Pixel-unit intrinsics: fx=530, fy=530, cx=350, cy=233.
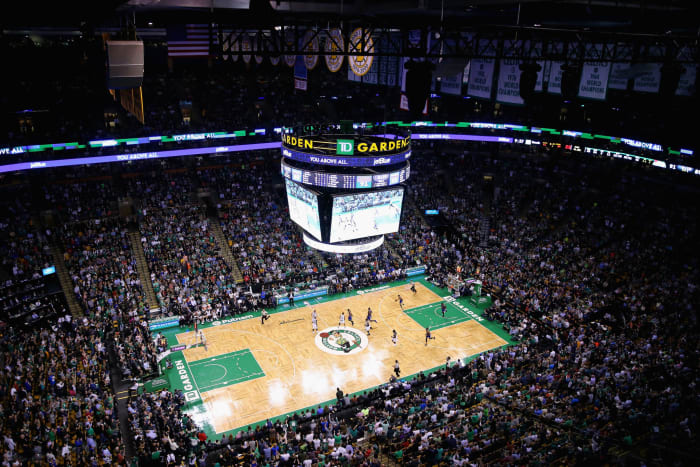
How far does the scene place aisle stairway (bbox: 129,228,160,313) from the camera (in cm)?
2712

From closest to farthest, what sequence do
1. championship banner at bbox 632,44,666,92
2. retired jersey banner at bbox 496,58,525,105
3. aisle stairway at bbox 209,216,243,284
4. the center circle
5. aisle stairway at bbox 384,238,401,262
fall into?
the center circle → championship banner at bbox 632,44,666,92 → retired jersey banner at bbox 496,58,525,105 → aisle stairway at bbox 209,216,243,284 → aisle stairway at bbox 384,238,401,262

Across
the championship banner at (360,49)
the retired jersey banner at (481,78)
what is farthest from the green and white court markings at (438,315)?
the championship banner at (360,49)

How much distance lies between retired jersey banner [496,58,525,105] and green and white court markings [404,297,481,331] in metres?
11.4

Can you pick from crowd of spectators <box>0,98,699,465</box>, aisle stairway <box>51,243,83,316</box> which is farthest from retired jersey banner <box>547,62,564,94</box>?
aisle stairway <box>51,243,83,316</box>

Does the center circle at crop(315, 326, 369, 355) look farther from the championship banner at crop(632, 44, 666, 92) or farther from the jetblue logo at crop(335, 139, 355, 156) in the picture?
the championship banner at crop(632, 44, 666, 92)

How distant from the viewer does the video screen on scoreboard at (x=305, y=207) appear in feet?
86.4

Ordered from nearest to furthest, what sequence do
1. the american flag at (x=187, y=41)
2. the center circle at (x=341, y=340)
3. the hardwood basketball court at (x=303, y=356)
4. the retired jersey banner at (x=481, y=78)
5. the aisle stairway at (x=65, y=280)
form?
the american flag at (x=187, y=41)
the hardwood basketball court at (x=303, y=356)
the center circle at (x=341, y=340)
the aisle stairway at (x=65, y=280)
the retired jersey banner at (x=481, y=78)

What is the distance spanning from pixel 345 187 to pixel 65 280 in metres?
14.9

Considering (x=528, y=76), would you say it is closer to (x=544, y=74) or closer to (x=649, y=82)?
(x=649, y=82)

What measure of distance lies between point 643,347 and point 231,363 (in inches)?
682

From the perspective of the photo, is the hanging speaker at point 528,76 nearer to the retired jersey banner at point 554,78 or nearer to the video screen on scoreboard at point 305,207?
the video screen on scoreboard at point 305,207

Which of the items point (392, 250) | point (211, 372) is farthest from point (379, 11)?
point (392, 250)

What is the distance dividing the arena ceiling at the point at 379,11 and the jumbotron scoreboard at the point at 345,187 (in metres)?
6.09

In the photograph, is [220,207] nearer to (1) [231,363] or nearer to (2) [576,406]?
(1) [231,363]
